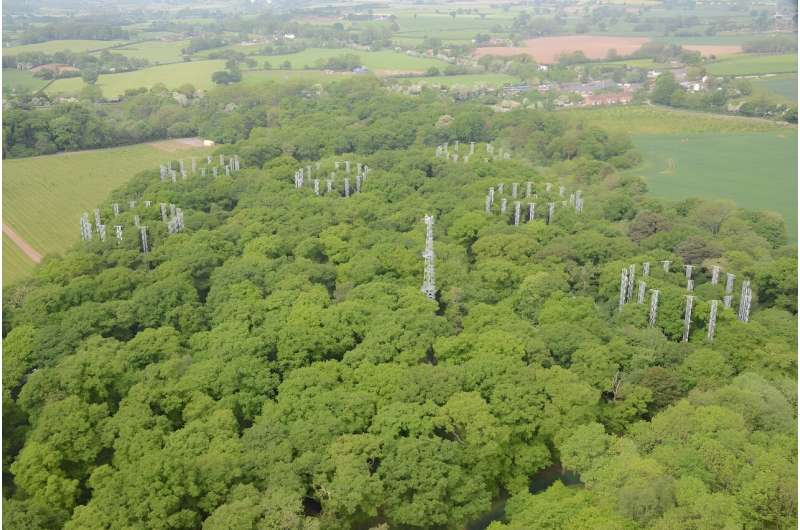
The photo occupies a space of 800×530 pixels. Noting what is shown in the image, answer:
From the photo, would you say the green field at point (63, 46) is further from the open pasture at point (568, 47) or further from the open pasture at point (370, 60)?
the open pasture at point (568, 47)

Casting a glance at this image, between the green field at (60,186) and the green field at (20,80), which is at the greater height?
the green field at (20,80)

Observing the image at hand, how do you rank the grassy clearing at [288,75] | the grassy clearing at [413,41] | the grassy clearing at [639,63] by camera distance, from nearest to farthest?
1. the grassy clearing at [288,75]
2. the grassy clearing at [639,63]
3. the grassy clearing at [413,41]

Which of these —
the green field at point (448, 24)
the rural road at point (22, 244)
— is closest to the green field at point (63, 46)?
the green field at point (448, 24)

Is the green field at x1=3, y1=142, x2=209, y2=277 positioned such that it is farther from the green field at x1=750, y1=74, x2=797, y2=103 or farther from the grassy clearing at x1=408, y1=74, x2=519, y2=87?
the green field at x1=750, y1=74, x2=797, y2=103

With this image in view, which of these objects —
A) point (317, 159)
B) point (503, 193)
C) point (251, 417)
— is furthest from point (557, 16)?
point (251, 417)

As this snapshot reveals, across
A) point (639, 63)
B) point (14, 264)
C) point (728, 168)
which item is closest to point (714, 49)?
point (639, 63)

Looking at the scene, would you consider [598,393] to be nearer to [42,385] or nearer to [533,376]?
[533,376]

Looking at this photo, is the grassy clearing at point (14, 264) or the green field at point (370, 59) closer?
the grassy clearing at point (14, 264)
